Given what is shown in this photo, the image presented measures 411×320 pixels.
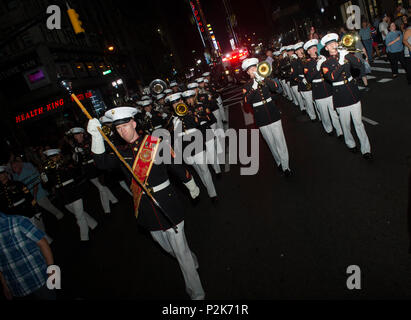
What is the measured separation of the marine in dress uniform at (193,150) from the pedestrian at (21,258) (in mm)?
3521

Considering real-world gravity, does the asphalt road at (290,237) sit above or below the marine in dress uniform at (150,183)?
below

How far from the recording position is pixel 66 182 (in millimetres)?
6438

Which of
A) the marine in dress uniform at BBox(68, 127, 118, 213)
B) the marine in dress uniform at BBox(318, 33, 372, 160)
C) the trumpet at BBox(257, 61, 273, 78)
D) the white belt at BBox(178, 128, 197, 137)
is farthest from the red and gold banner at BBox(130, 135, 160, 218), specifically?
the marine in dress uniform at BBox(318, 33, 372, 160)

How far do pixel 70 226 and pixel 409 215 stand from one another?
8667mm

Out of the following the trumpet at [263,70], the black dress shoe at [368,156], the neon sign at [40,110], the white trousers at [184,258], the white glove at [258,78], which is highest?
the neon sign at [40,110]

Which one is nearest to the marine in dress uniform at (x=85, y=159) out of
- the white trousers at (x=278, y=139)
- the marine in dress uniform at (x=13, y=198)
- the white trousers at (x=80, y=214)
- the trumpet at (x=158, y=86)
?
the white trousers at (x=80, y=214)

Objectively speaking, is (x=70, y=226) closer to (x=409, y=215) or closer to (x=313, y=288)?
(x=313, y=288)

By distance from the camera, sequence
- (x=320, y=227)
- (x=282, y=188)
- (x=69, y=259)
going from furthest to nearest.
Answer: (x=69, y=259), (x=282, y=188), (x=320, y=227)

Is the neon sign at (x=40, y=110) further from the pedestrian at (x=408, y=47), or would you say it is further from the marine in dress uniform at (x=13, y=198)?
the pedestrian at (x=408, y=47)

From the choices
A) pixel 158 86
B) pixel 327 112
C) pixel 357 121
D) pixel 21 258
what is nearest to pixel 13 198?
pixel 21 258

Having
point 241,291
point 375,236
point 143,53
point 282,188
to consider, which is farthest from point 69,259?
point 143,53

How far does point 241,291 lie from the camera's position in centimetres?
360

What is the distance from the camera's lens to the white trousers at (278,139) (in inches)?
237

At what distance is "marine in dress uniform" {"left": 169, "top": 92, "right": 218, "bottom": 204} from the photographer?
6.22 m
